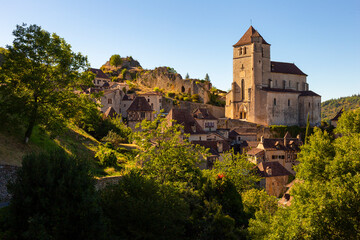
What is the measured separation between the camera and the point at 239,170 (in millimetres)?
29656

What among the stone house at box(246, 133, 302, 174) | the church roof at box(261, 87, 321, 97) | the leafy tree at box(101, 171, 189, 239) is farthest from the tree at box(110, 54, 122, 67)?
the leafy tree at box(101, 171, 189, 239)

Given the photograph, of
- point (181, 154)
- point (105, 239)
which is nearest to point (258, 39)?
point (181, 154)

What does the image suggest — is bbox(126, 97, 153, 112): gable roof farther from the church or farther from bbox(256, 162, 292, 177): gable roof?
the church

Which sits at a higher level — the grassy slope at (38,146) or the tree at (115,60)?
the tree at (115,60)

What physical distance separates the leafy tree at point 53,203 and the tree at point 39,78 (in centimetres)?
786

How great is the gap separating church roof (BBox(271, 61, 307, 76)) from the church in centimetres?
40

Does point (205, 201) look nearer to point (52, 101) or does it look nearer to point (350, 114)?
point (52, 101)

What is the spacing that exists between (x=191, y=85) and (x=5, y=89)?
64.7 meters

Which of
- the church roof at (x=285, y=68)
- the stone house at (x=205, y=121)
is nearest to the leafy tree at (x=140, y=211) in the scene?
the stone house at (x=205, y=121)

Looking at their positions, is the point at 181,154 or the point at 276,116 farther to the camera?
the point at 276,116

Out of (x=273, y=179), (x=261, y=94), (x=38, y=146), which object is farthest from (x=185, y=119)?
(x=261, y=94)

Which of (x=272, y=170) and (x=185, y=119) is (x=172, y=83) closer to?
(x=185, y=119)

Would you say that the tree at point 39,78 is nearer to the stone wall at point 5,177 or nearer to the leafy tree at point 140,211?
the stone wall at point 5,177

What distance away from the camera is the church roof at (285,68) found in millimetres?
74438
